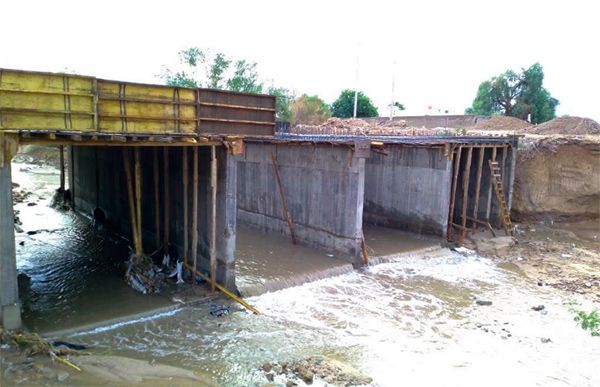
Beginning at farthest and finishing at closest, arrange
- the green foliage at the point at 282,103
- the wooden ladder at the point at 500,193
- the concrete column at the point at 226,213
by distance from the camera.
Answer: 1. the green foliage at the point at 282,103
2. the wooden ladder at the point at 500,193
3. the concrete column at the point at 226,213

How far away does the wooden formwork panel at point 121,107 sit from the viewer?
909cm

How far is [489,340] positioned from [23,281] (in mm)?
11850

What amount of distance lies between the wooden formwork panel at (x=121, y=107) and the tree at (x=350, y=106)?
3682cm

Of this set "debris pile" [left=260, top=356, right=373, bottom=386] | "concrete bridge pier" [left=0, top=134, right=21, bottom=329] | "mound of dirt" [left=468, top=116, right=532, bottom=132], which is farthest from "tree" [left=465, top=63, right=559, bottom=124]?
"concrete bridge pier" [left=0, top=134, right=21, bottom=329]

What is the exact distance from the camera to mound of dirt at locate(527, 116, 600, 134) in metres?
27.5

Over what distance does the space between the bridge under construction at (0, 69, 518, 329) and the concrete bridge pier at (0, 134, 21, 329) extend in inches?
0.7

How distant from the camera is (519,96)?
47531mm

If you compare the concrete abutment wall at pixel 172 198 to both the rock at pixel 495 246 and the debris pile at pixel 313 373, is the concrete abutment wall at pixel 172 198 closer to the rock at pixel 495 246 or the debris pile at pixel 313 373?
the debris pile at pixel 313 373

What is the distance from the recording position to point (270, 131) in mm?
12508

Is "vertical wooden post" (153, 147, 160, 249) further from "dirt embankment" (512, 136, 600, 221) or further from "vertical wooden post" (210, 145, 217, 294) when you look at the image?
"dirt embankment" (512, 136, 600, 221)

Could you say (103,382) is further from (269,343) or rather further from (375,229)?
(375,229)

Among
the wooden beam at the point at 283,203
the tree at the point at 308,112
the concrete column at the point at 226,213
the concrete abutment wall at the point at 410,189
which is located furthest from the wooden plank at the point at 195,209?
the tree at the point at 308,112

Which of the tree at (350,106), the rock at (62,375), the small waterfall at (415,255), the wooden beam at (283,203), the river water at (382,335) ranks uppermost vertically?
the tree at (350,106)

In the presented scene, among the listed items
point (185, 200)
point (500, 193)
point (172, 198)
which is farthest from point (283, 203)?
point (500, 193)
